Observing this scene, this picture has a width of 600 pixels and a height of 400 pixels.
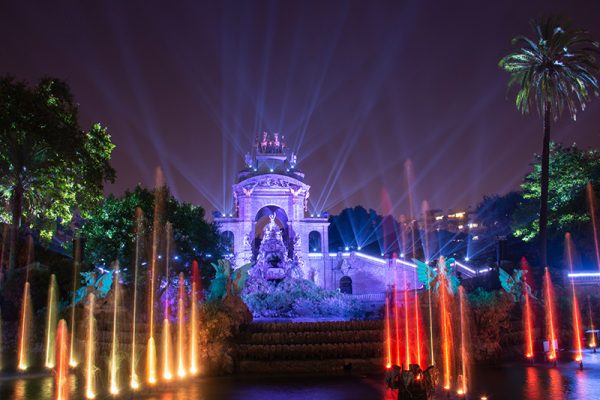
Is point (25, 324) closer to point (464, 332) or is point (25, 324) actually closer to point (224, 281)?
point (224, 281)

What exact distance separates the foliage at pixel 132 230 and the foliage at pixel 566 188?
27540 mm

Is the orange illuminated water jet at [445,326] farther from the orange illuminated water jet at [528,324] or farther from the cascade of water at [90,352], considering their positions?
the cascade of water at [90,352]

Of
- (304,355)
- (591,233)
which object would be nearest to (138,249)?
A: (304,355)

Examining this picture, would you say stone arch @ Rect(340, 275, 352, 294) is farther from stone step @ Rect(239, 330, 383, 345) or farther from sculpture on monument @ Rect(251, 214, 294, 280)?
stone step @ Rect(239, 330, 383, 345)

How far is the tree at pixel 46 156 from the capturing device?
1211 inches

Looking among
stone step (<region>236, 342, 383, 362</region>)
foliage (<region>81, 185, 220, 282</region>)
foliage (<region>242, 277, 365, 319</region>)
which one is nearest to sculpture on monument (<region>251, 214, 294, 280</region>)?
foliage (<region>242, 277, 365, 319</region>)

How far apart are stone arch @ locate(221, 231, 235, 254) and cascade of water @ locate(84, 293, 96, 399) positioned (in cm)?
2748

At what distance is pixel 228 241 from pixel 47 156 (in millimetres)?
23587

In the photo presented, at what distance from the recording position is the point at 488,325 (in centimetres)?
2186

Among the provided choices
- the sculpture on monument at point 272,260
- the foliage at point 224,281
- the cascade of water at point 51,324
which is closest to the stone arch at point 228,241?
the sculpture on monument at point 272,260

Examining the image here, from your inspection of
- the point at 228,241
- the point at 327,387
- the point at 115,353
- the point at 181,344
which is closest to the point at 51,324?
the point at 115,353

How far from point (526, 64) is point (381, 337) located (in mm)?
24342

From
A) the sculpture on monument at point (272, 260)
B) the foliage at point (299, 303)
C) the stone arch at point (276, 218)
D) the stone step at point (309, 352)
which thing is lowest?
the stone step at point (309, 352)

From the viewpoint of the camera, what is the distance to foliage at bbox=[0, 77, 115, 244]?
3077 centimetres
